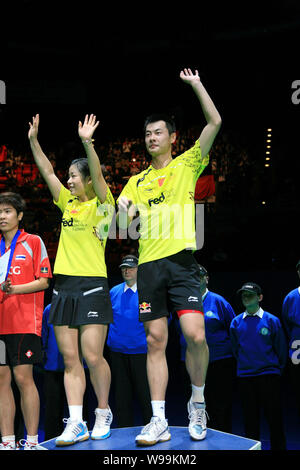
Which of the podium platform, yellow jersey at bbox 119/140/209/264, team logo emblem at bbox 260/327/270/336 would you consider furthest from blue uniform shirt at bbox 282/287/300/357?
yellow jersey at bbox 119/140/209/264

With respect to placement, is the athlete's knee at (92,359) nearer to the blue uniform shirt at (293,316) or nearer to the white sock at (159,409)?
the white sock at (159,409)

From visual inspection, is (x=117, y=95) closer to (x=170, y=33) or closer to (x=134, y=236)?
(x=170, y=33)

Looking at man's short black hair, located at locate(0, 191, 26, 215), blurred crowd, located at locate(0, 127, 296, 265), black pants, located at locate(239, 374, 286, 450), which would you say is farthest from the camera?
blurred crowd, located at locate(0, 127, 296, 265)

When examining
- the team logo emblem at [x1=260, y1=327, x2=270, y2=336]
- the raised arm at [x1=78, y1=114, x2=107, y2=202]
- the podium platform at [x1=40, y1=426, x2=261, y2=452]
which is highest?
the raised arm at [x1=78, y1=114, x2=107, y2=202]

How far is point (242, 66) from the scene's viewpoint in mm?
9719

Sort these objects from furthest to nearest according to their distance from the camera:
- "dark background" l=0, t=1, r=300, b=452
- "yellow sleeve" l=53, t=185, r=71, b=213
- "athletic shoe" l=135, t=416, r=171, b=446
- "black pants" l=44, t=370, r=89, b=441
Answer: "dark background" l=0, t=1, r=300, b=452 → "black pants" l=44, t=370, r=89, b=441 → "yellow sleeve" l=53, t=185, r=71, b=213 → "athletic shoe" l=135, t=416, r=171, b=446

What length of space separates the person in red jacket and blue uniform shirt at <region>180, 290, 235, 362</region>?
5.63 feet

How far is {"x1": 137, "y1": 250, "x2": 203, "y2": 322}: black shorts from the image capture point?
3174 millimetres

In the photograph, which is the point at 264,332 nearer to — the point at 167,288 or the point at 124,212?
the point at 167,288

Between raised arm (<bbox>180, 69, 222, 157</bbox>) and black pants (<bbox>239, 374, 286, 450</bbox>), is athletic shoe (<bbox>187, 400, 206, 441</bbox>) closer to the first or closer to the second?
raised arm (<bbox>180, 69, 222, 157</bbox>)

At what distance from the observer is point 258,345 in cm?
487

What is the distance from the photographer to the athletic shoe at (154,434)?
3014mm

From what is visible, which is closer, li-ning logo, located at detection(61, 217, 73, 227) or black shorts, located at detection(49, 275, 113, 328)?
black shorts, located at detection(49, 275, 113, 328)
